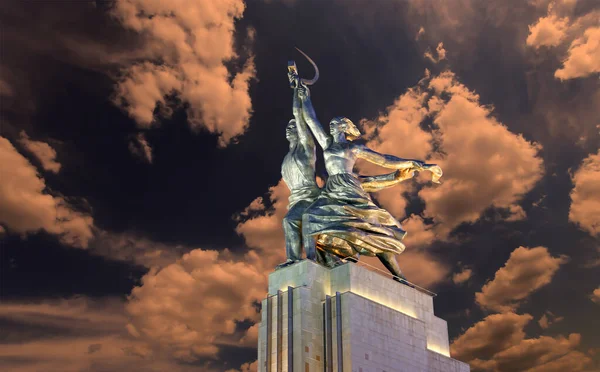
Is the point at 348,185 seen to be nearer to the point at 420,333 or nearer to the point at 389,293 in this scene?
the point at 389,293

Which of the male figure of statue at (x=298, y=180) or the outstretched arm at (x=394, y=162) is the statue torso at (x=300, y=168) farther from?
the outstretched arm at (x=394, y=162)

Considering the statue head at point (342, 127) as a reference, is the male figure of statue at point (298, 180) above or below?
below

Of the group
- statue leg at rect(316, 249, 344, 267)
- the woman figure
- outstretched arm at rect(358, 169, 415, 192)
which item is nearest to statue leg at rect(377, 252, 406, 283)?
the woman figure

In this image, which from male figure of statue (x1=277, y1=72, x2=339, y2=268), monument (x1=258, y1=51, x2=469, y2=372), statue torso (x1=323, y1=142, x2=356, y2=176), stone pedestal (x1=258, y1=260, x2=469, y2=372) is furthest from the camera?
statue torso (x1=323, y1=142, x2=356, y2=176)

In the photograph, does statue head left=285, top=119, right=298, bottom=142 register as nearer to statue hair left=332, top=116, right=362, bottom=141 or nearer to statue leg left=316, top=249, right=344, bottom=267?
statue hair left=332, top=116, right=362, bottom=141

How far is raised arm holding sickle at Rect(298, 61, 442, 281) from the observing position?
89.7ft

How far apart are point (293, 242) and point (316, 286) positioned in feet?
7.59

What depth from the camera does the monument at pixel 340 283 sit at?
2494 centimetres

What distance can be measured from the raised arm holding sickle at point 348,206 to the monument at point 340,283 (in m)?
0.04

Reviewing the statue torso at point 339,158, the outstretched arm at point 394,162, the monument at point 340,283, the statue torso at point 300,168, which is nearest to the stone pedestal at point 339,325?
the monument at point 340,283

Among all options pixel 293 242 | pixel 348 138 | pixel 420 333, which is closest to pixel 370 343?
pixel 420 333

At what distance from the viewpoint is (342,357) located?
24625mm

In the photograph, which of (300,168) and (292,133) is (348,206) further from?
(292,133)

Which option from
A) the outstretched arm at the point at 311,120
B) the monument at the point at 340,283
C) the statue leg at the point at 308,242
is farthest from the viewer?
the outstretched arm at the point at 311,120
